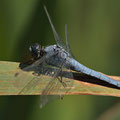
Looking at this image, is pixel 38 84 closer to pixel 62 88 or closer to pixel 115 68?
pixel 62 88

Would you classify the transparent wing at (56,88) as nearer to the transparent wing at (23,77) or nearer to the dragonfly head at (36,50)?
the transparent wing at (23,77)

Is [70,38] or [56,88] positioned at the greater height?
[70,38]

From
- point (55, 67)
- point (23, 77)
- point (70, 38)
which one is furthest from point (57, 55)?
point (23, 77)

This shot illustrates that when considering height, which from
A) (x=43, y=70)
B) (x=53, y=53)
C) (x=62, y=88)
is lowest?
(x=62, y=88)

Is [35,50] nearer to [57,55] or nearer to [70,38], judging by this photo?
[57,55]

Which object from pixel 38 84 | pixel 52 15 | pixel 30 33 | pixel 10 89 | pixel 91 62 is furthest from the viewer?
pixel 91 62

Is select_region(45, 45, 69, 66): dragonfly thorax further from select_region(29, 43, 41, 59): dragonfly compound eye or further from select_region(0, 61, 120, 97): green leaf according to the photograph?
select_region(0, 61, 120, 97): green leaf

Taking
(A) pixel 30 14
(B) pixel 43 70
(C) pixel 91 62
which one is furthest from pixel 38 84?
(C) pixel 91 62
